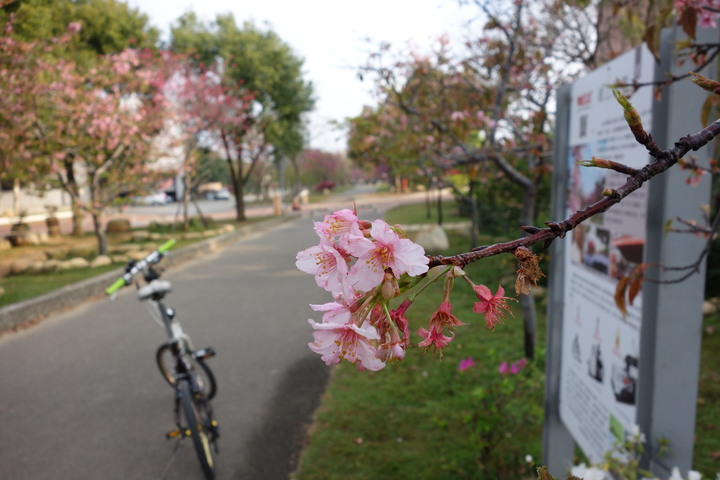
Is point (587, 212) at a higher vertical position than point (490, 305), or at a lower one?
higher

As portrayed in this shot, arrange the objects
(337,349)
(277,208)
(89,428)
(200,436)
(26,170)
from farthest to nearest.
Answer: (277,208) → (26,170) → (89,428) → (200,436) → (337,349)

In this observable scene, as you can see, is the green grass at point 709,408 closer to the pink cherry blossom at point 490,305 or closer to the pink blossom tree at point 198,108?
the pink cherry blossom at point 490,305

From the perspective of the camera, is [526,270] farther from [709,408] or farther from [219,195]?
[219,195]

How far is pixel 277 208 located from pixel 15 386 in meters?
20.9

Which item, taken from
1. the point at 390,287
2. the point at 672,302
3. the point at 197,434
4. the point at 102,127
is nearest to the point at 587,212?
the point at 390,287

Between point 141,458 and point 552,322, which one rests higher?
point 552,322

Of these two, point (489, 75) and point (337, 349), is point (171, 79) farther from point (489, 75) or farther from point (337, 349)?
point (337, 349)

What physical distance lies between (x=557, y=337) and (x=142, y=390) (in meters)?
3.94

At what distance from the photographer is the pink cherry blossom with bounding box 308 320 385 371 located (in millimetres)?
546

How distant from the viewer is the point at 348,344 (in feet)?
1.90

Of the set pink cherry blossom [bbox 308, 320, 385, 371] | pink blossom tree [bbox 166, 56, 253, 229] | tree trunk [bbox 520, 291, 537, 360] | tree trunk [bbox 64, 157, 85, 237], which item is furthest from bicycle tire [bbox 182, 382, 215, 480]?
pink blossom tree [bbox 166, 56, 253, 229]

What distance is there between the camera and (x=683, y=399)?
197 centimetres

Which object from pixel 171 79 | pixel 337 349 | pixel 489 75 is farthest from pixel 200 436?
pixel 171 79

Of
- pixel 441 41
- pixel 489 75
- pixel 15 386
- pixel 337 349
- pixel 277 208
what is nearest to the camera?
pixel 337 349
